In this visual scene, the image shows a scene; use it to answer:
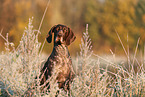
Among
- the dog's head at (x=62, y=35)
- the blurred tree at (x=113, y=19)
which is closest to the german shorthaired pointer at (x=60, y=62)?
the dog's head at (x=62, y=35)

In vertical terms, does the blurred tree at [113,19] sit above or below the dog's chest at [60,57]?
above

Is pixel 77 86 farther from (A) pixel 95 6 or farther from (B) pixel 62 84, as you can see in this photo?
(A) pixel 95 6

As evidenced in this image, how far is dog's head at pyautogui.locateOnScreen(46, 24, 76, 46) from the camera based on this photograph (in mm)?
3738

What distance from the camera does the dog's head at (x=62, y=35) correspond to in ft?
12.3

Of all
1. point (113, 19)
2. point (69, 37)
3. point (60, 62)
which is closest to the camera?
point (60, 62)

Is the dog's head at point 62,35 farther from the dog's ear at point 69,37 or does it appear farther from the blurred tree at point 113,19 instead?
the blurred tree at point 113,19

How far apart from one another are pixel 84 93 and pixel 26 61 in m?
1.16

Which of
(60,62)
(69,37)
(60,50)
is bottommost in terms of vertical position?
(60,62)

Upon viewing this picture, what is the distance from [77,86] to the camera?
3.42 m

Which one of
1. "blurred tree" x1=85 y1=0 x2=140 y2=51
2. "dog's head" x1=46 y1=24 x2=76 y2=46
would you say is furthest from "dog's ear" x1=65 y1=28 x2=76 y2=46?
"blurred tree" x1=85 y1=0 x2=140 y2=51

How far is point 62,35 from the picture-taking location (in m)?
3.74

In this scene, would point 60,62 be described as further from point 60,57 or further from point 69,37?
point 69,37

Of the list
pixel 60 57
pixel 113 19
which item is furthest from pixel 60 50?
pixel 113 19

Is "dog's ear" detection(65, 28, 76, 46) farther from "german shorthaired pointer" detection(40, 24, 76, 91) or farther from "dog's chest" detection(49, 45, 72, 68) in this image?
"dog's chest" detection(49, 45, 72, 68)
